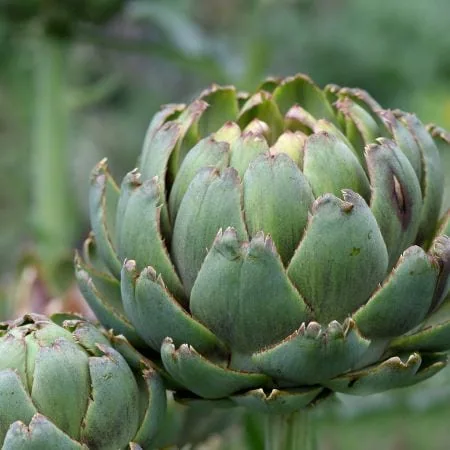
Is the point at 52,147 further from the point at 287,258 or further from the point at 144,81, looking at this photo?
the point at 144,81

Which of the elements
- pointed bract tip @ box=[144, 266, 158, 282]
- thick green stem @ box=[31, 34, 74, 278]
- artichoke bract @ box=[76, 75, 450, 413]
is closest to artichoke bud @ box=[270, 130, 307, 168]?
artichoke bract @ box=[76, 75, 450, 413]

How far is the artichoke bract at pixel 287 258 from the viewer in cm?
67

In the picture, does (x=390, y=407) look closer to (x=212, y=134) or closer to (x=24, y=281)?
(x=24, y=281)

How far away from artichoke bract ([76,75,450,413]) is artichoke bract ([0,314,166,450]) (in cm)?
3

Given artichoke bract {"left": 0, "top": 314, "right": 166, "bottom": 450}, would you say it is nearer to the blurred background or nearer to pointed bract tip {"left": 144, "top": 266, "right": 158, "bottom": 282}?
pointed bract tip {"left": 144, "top": 266, "right": 158, "bottom": 282}

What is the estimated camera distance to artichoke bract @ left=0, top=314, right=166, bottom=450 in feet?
2.15

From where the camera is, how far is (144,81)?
123 inches

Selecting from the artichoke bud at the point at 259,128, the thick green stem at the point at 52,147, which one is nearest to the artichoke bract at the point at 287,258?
the artichoke bud at the point at 259,128

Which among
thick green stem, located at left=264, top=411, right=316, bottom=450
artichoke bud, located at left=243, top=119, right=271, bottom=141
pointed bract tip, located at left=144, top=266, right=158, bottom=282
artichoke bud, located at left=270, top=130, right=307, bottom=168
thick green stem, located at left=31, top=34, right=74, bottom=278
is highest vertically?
thick green stem, located at left=31, top=34, right=74, bottom=278

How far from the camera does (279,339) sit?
68cm

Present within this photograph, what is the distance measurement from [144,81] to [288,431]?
7.94 feet

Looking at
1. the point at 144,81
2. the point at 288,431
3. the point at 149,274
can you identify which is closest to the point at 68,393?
the point at 149,274

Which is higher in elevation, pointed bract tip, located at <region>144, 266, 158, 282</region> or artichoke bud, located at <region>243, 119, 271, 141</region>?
artichoke bud, located at <region>243, 119, 271, 141</region>

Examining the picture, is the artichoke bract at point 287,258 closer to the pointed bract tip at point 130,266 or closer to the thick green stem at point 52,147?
the pointed bract tip at point 130,266
